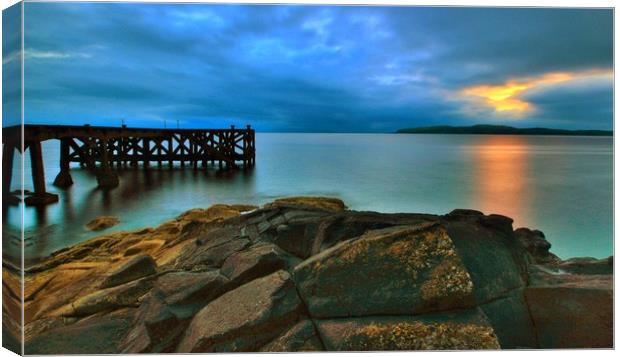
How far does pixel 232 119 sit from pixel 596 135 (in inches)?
190

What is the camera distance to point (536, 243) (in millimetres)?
6355

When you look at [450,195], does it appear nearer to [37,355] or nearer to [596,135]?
[596,135]

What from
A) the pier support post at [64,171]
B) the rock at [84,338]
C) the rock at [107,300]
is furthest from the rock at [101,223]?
the pier support post at [64,171]

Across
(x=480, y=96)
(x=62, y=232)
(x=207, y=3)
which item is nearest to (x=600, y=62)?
(x=480, y=96)

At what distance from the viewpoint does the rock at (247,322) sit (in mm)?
3938

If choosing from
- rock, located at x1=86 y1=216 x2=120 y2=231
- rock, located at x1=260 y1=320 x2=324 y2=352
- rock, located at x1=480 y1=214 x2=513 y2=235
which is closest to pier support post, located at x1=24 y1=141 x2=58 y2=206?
rock, located at x1=86 y1=216 x2=120 y2=231

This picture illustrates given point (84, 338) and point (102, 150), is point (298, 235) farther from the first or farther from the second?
point (102, 150)

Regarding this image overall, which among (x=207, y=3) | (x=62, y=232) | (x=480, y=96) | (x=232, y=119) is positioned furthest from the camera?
(x=62, y=232)

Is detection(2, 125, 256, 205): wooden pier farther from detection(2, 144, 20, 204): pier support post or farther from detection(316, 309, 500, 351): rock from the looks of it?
detection(316, 309, 500, 351): rock

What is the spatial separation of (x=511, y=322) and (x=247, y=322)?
8.65 ft

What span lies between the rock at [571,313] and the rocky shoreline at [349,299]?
1cm

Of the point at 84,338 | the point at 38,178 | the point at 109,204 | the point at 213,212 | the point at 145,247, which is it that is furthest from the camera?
the point at 109,204

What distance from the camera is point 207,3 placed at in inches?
182

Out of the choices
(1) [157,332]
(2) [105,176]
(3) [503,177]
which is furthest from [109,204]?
(3) [503,177]
